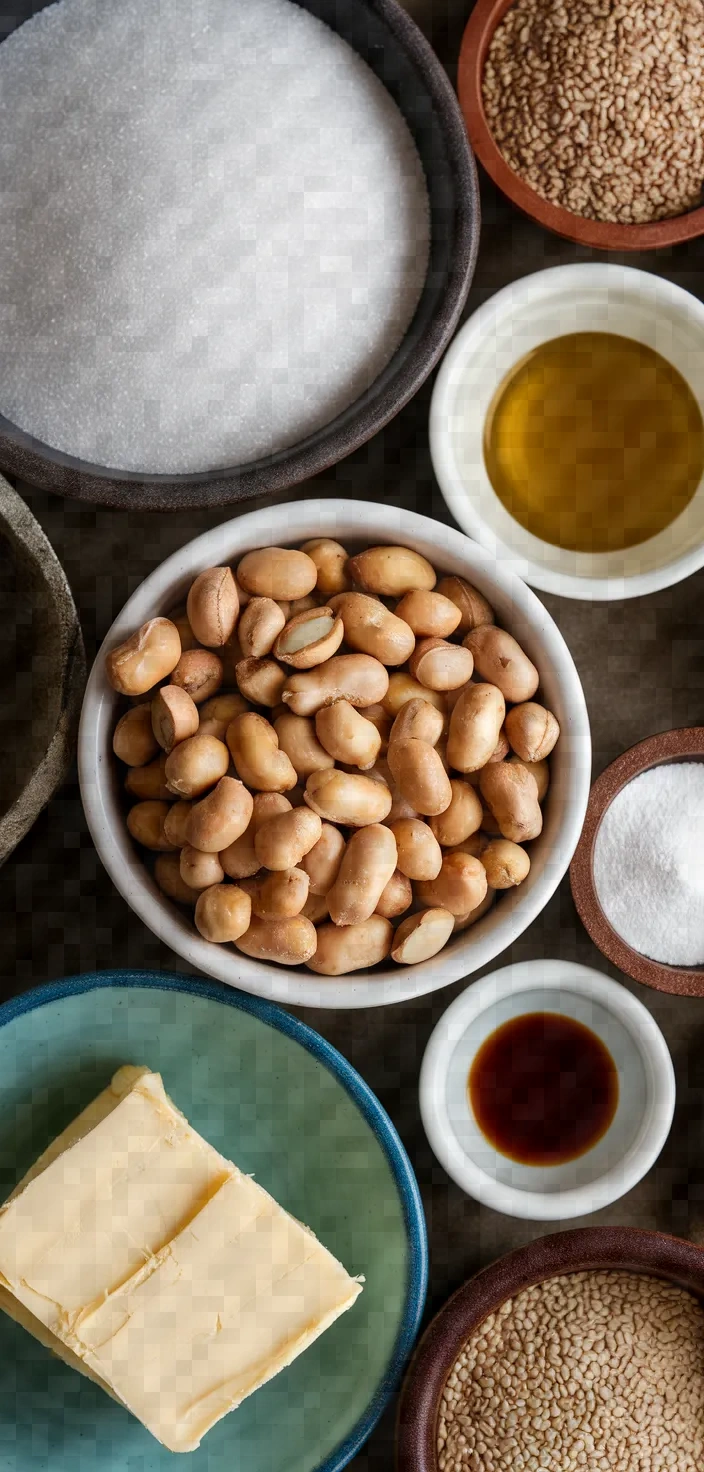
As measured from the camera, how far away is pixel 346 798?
957 millimetres

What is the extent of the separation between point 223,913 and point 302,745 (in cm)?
16

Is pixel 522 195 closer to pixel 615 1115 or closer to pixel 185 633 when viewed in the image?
pixel 185 633

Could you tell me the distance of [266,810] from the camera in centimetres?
98

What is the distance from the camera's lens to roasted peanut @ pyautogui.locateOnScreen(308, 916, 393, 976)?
3.25 ft

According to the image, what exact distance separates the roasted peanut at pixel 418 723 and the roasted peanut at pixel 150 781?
8.1 inches

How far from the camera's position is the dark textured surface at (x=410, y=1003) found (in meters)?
1.25

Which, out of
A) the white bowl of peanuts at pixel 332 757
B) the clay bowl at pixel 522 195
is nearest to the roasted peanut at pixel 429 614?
the white bowl of peanuts at pixel 332 757

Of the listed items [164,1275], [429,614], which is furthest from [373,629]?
[164,1275]

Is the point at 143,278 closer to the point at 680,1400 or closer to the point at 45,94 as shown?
the point at 45,94

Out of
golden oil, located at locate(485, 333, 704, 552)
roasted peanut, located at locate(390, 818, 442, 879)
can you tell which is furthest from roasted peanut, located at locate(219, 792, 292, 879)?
golden oil, located at locate(485, 333, 704, 552)

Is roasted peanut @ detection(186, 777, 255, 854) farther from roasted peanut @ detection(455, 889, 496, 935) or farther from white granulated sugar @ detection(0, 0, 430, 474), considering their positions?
white granulated sugar @ detection(0, 0, 430, 474)

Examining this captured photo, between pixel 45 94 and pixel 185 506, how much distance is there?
416 mm

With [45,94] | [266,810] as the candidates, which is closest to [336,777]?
[266,810]

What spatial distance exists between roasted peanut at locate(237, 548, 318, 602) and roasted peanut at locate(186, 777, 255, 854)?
170mm
